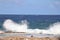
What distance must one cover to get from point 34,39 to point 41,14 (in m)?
0.32

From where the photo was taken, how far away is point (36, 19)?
→ 1.86m

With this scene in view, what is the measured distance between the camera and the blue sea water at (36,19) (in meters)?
1.84

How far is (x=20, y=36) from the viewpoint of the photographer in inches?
72.2

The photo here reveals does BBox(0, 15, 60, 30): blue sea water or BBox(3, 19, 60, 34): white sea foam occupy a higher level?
BBox(0, 15, 60, 30): blue sea water

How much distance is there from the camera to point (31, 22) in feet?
6.07

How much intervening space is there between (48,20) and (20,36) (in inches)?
15.5

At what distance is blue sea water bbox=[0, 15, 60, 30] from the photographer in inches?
72.3

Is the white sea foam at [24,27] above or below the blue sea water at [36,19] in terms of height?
below

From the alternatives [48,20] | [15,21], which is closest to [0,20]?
[15,21]
